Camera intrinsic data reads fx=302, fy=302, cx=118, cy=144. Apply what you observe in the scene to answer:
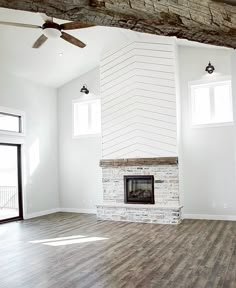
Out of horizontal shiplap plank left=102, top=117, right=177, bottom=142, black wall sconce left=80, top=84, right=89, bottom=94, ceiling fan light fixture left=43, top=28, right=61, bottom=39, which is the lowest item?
horizontal shiplap plank left=102, top=117, right=177, bottom=142

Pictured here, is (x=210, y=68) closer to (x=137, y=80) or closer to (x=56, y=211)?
(x=137, y=80)

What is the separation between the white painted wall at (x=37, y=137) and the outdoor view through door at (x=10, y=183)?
17 centimetres

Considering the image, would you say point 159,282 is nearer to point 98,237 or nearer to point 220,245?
point 220,245

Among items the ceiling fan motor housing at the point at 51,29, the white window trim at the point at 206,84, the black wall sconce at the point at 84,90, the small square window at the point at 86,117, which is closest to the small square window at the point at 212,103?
the white window trim at the point at 206,84

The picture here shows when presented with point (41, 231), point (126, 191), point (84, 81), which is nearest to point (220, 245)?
point (126, 191)

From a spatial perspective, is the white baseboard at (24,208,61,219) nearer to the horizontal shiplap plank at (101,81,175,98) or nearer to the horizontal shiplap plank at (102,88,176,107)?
the horizontal shiplap plank at (102,88,176,107)

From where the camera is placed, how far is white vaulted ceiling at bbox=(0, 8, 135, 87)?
5.97 m

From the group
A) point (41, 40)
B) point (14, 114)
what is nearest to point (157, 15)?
point (41, 40)

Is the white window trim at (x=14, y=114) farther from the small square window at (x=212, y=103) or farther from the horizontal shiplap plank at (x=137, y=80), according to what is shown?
the small square window at (x=212, y=103)

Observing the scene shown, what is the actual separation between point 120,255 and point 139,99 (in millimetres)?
3986

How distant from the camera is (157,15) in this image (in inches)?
72.6

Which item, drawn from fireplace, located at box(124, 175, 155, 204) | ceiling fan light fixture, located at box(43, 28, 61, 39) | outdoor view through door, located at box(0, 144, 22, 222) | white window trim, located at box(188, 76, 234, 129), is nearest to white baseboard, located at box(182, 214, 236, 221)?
fireplace, located at box(124, 175, 155, 204)

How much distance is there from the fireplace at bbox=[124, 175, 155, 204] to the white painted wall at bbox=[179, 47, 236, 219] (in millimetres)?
775

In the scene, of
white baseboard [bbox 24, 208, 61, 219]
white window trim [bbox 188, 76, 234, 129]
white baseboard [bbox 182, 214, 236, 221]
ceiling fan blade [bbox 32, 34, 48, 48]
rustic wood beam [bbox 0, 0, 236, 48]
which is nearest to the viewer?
rustic wood beam [bbox 0, 0, 236, 48]
